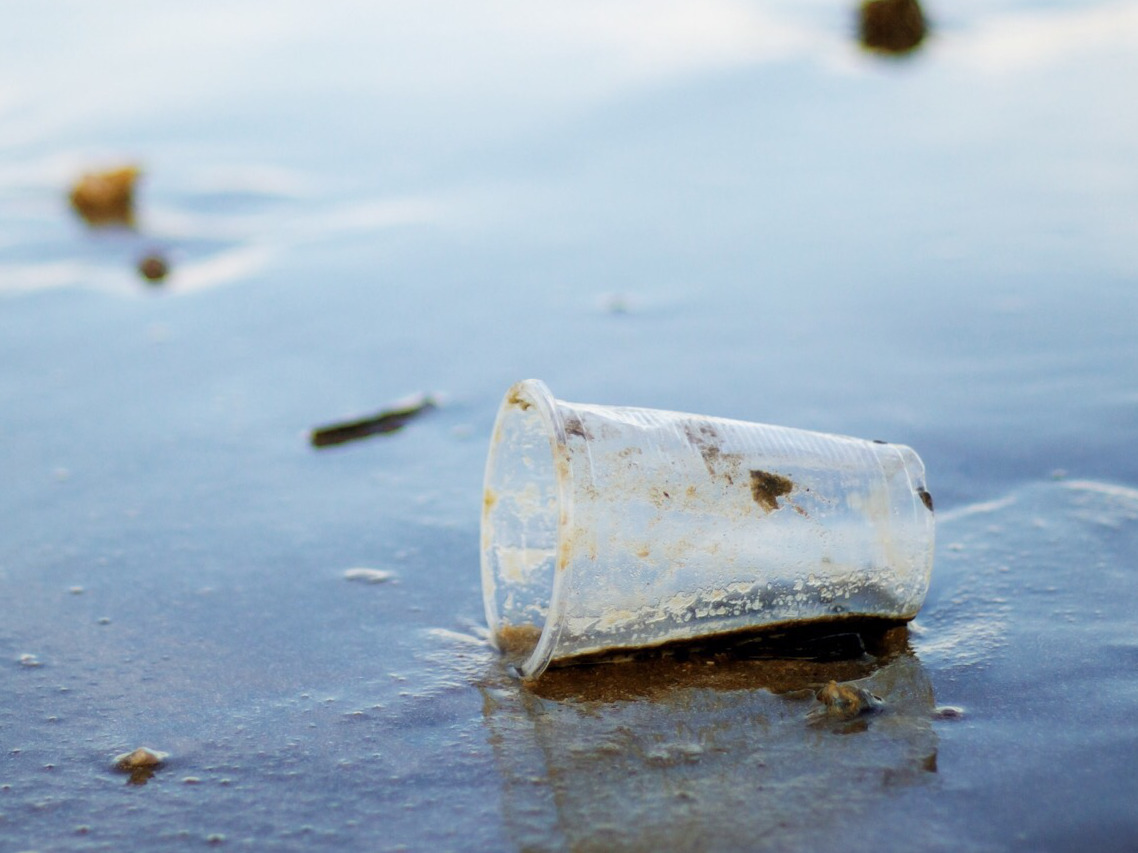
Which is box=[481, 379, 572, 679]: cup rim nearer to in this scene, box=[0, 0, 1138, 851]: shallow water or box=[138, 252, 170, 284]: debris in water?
box=[0, 0, 1138, 851]: shallow water

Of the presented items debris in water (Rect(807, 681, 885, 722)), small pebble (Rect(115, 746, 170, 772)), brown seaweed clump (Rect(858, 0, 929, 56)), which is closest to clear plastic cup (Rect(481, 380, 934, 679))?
debris in water (Rect(807, 681, 885, 722))

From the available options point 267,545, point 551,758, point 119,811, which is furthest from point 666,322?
point 119,811

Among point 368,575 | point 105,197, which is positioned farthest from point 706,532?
point 105,197

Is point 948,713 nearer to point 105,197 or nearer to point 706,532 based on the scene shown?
point 706,532

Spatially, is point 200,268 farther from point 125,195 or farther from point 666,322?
point 666,322

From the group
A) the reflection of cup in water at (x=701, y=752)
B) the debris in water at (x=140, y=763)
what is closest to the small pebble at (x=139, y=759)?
the debris in water at (x=140, y=763)

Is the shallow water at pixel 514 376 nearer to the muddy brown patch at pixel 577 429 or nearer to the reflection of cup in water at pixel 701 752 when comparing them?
the reflection of cup in water at pixel 701 752
